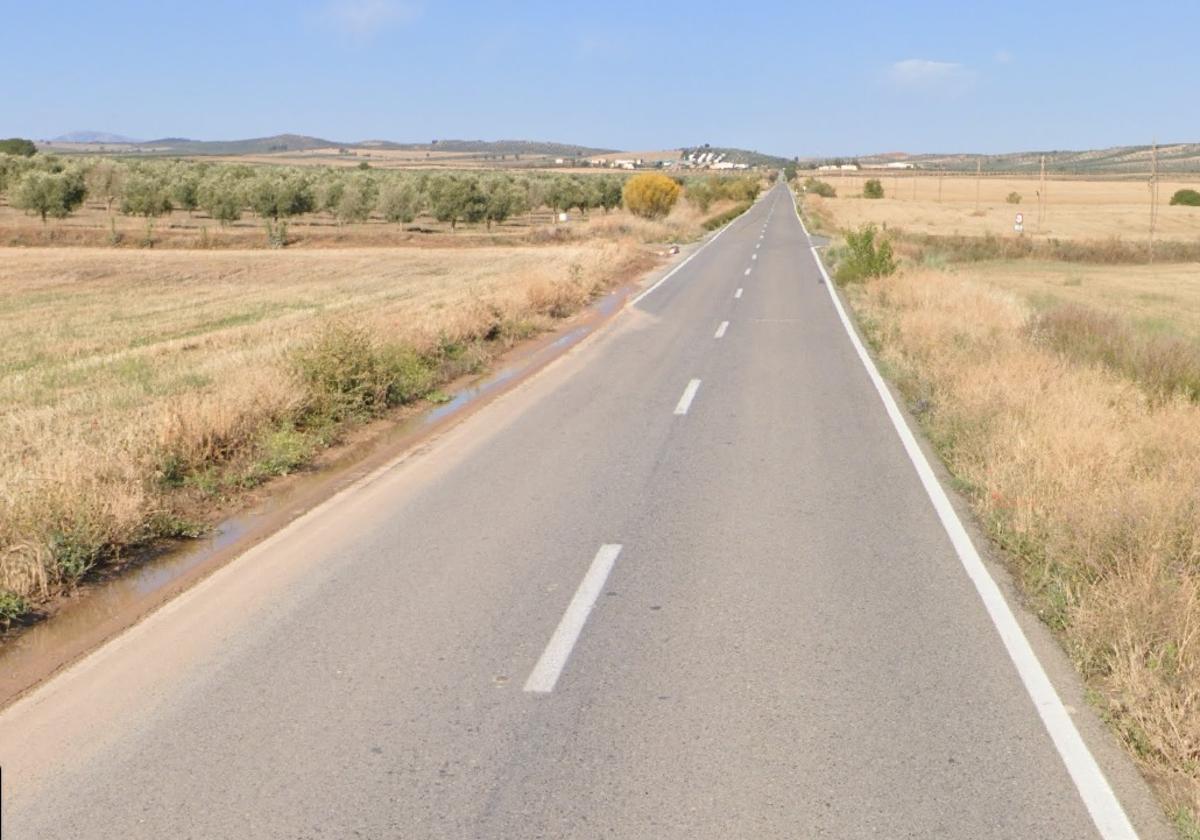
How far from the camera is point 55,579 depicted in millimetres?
6902

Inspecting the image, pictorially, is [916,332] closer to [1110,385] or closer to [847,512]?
[1110,385]

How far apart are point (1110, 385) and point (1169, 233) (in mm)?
65863

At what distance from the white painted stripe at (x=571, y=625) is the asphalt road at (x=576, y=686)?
0.8 inches

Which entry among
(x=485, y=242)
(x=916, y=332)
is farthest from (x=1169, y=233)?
(x=916, y=332)

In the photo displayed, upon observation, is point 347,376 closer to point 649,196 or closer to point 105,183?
point 649,196

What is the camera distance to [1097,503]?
721 centimetres

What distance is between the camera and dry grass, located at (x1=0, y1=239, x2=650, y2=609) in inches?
296

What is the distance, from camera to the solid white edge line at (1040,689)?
4.14 meters

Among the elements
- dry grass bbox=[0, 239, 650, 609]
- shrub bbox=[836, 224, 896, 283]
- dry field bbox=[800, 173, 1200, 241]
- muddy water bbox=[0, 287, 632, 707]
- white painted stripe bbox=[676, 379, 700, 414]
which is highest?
dry field bbox=[800, 173, 1200, 241]

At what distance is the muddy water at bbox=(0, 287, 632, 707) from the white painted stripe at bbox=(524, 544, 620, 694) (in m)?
2.52

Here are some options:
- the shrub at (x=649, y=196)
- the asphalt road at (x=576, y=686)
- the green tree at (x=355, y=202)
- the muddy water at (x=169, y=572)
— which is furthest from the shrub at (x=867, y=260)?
the green tree at (x=355, y=202)

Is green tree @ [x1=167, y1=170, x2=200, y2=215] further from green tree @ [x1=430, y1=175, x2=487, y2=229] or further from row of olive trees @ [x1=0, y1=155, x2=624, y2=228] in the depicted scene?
green tree @ [x1=430, y1=175, x2=487, y2=229]

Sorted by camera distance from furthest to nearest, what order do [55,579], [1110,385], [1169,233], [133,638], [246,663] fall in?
[1169,233], [1110,385], [55,579], [133,638], [246,663]

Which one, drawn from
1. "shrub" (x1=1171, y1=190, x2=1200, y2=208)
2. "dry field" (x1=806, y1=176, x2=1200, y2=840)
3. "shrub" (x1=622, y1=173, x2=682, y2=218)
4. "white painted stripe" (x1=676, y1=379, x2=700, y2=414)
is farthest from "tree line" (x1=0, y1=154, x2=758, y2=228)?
"shrub" (x1=1171, y1=190, x2=1200, y2=208)
